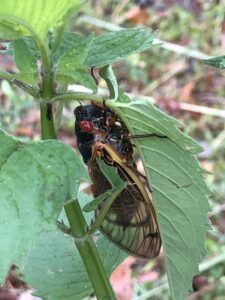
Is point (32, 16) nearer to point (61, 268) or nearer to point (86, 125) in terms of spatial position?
point (86, 125)

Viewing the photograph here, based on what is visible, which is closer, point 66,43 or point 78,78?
point 78,78

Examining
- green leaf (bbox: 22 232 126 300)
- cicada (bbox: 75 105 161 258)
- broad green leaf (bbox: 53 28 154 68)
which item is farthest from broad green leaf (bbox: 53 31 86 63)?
green leaf (bbox: 22 232 126 300)

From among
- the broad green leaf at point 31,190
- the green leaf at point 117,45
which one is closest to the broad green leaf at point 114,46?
the green leaf at point 117,45

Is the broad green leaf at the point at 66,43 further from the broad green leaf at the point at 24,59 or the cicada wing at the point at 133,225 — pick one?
the cicada wing at the point at 133,225

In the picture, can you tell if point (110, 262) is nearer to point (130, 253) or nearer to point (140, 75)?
point (130, 253)

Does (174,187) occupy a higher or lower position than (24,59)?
lower

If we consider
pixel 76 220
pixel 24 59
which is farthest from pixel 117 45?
pixel 76 220

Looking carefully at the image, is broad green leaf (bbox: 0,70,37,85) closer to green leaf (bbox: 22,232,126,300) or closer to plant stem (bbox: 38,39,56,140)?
plant stem (bbox: 38,39,56,140)
